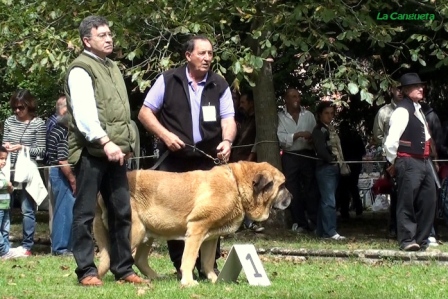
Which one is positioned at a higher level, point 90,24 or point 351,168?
point 90,24

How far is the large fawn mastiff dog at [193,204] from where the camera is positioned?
8.45 meters

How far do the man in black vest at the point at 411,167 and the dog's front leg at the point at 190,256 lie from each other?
14.3ft

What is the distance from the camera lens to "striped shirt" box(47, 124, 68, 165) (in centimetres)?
1284

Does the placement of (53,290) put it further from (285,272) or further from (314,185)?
(314,185)

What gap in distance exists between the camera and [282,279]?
9328mm

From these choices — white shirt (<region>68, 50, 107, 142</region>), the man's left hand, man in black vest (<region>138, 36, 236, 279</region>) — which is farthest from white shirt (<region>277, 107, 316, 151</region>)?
white shirt (<region>68, 50, 107, 142</region>)

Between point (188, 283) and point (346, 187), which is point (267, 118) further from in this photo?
point (188, 283)

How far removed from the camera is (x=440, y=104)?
17.8 metres

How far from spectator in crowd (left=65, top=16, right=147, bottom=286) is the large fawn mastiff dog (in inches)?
7.7

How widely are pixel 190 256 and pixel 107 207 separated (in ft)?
2.70

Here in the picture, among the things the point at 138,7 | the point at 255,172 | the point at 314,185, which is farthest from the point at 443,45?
the point at 255,172

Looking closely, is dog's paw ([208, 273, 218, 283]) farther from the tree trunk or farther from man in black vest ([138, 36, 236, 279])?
the tree trunk

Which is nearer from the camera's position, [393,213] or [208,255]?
[208,255]

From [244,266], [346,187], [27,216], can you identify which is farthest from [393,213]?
[244,266]
